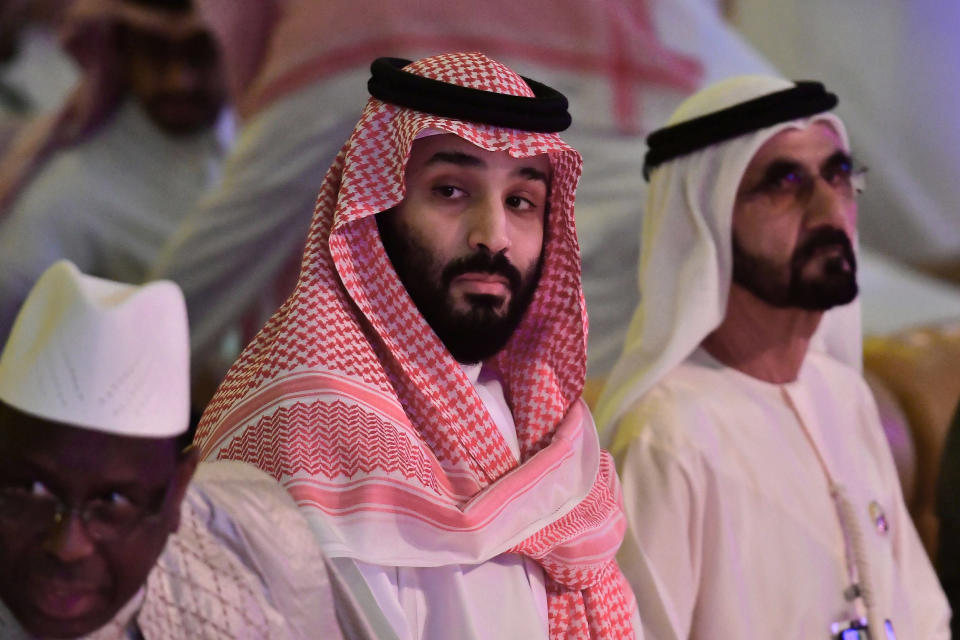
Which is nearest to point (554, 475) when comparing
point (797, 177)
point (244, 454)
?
point (244, 454)

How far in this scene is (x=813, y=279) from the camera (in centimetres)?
193

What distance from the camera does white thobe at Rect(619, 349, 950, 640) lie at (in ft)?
5.99

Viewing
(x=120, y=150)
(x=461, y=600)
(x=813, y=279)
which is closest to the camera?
(x=461, y=600)

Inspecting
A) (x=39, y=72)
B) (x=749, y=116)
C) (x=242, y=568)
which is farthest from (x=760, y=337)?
(x=39, y=72)

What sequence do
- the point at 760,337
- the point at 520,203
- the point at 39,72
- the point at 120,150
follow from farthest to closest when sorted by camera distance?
the point at 39,72 → the point at 120,150 → the point at 760,337 → the point at 520,203

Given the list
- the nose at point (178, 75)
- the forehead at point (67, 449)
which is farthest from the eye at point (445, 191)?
the nose at point (178, 75)

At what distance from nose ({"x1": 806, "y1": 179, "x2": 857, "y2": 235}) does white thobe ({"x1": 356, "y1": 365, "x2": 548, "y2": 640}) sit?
0.78 m

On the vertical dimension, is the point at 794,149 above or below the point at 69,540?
above

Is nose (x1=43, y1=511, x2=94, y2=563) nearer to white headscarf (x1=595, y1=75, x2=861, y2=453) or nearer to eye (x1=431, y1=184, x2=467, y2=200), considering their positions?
eye (x1=431, y1=184, x2=467, y2=200)

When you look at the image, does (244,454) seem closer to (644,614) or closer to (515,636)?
(515,636)

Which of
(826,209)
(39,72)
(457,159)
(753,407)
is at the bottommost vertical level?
(753,407)

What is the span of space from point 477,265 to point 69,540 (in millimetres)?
596

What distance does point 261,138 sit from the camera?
369cm

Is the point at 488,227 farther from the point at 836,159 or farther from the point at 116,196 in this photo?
the point at 116,196
